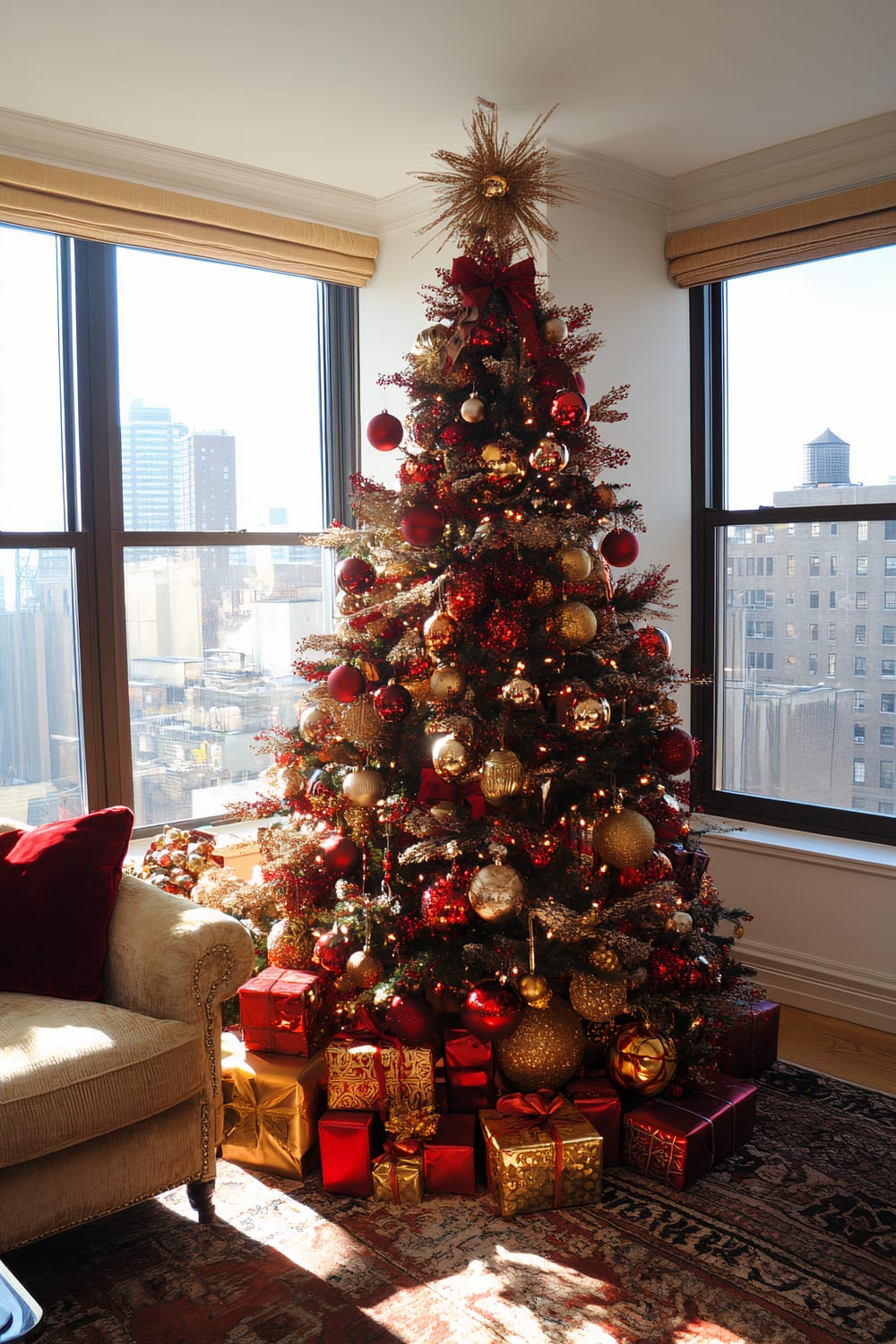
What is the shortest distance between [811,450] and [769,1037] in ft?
6.14

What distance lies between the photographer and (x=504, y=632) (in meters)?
2.35

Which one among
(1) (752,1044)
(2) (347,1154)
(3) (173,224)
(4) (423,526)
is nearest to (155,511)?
(3) (173,224)

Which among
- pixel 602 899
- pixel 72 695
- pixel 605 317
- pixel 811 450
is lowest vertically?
pixel 602 899

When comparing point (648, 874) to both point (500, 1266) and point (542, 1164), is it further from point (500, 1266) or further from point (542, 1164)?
point (500, 1266)

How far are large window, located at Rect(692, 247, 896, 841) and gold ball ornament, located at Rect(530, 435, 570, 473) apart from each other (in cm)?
138

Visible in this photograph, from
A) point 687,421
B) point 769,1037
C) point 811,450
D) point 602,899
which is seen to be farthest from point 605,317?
point 769,1037

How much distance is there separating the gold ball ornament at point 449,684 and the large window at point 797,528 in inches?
63.4

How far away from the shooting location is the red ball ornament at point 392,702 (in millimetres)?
2525

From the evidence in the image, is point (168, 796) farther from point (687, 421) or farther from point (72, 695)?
point (687, 421)

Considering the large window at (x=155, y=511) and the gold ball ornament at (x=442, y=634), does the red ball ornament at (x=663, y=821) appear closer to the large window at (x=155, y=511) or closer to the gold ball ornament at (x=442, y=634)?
the gold ball ornament at (x=442, y=634)

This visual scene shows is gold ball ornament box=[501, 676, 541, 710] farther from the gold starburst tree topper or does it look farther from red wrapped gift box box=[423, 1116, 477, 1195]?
the gold starburst tree topper

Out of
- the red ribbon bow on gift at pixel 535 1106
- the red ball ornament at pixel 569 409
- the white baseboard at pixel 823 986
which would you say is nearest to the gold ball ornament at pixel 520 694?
the red ball ornament at pixel 569 409

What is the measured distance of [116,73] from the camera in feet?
8.87

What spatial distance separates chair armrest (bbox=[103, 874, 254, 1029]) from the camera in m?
2.19
